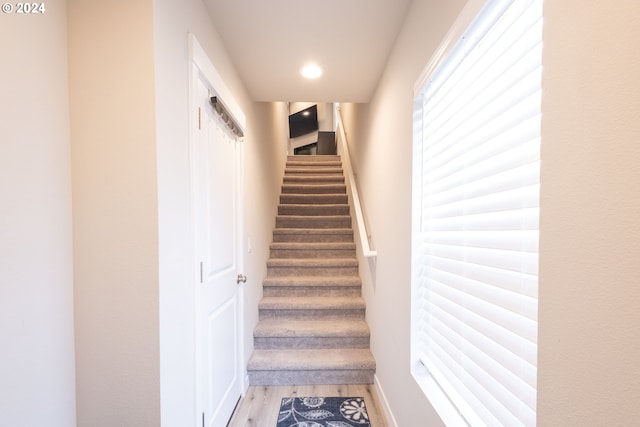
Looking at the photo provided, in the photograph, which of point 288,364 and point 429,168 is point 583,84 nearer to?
point 429,168

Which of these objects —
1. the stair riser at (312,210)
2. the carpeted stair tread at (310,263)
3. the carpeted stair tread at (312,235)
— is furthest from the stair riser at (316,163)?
the carpeted stair tread at (310,263)

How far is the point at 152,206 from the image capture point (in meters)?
1.04

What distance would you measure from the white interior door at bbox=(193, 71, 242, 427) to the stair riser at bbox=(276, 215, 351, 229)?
1875 mm

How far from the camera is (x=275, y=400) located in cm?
225

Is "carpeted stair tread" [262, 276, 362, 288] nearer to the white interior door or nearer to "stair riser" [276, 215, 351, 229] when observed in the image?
the white interior door

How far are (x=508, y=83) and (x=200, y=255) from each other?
4.58ft

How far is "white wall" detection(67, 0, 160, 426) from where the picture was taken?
1.04 metres

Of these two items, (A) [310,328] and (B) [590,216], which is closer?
(B) [590,216]

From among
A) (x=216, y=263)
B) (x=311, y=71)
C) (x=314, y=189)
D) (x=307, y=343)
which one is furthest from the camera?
(x=314, y=189)

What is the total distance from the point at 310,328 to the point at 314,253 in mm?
1052

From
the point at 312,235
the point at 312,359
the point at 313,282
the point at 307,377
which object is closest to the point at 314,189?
the point at 312,235

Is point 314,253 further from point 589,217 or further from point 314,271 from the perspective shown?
point 589,217

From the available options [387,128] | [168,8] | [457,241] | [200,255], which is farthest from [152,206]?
[387,128]

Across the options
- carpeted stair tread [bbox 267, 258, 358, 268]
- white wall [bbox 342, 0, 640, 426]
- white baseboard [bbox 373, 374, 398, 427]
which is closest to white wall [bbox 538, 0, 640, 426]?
white wall [bbox 342, 0, 640, 426]
